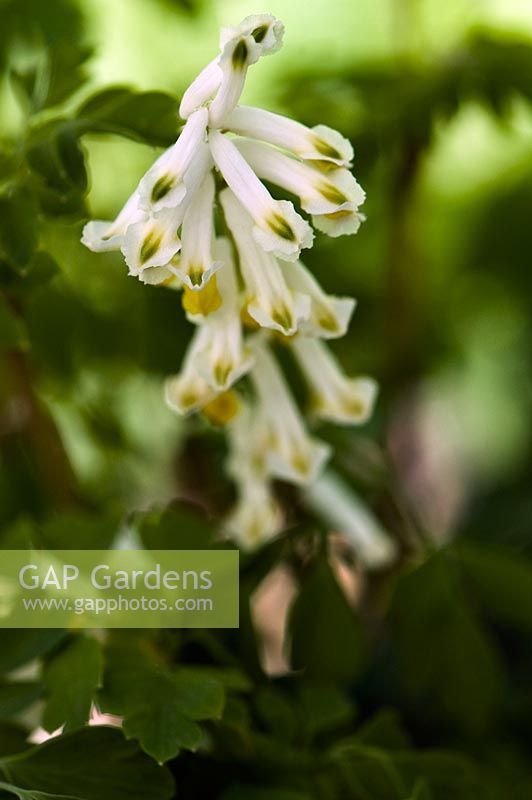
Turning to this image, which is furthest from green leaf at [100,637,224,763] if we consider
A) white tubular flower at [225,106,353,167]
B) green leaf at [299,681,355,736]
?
white tubular flower at [225,106,353,167]

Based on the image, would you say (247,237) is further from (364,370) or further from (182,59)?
(182,59)

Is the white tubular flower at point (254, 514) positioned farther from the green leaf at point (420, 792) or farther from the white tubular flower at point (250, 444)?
the green leaf at point (420, 792)

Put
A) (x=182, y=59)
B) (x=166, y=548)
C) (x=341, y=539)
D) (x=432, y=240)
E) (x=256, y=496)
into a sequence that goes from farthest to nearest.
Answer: (x=432, y=240)
(x=182, y=59)
(x=341, y=539)
(x=256, y=496)
(x=166, y=548)

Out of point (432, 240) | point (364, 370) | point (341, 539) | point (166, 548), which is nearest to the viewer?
point (166, 548)

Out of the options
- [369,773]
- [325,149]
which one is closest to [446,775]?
[369,773]

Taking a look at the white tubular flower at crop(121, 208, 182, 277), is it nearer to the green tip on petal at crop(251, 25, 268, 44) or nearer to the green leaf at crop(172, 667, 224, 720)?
the green tip on petal at crop(251, 25, 268, 44)

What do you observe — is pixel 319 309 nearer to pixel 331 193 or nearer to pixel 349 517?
pixel 331 193

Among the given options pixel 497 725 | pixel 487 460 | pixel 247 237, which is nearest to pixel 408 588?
pixel 497 725
